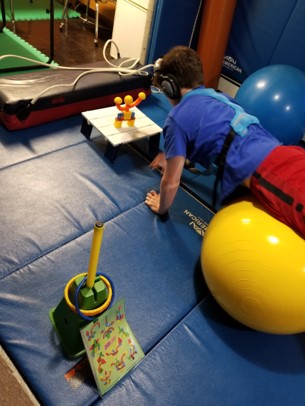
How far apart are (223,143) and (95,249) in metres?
0.93

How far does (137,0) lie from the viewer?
3418 millimetres

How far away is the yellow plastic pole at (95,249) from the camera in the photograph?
98 cm

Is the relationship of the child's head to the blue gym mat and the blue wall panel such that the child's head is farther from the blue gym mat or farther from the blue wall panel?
the blue wall panel

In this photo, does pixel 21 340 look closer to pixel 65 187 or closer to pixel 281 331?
pixel 65 187

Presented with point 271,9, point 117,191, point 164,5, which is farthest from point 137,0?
point 117,191

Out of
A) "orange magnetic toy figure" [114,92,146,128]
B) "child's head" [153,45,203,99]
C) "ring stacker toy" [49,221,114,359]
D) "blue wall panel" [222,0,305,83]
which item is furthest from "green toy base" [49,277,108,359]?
"blue wall panel" [222,0,305,83]

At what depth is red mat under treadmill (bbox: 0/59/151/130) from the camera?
7.59 feet

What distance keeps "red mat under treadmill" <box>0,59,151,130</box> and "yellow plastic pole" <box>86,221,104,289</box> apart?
1.61 metres

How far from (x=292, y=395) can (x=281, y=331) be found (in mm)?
282

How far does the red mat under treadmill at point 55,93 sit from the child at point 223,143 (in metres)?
0.99

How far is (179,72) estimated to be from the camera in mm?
1714

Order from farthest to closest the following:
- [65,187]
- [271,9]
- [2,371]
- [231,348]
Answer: [271,9] < [65,187] < [231,348] < [2,371]

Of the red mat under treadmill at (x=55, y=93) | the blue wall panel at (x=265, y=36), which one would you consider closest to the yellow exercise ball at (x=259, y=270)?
the red mat under treadmill at (x=55, y=93)

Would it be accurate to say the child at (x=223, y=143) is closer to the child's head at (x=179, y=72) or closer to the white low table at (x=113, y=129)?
the child's head at (x=179, y=72)
